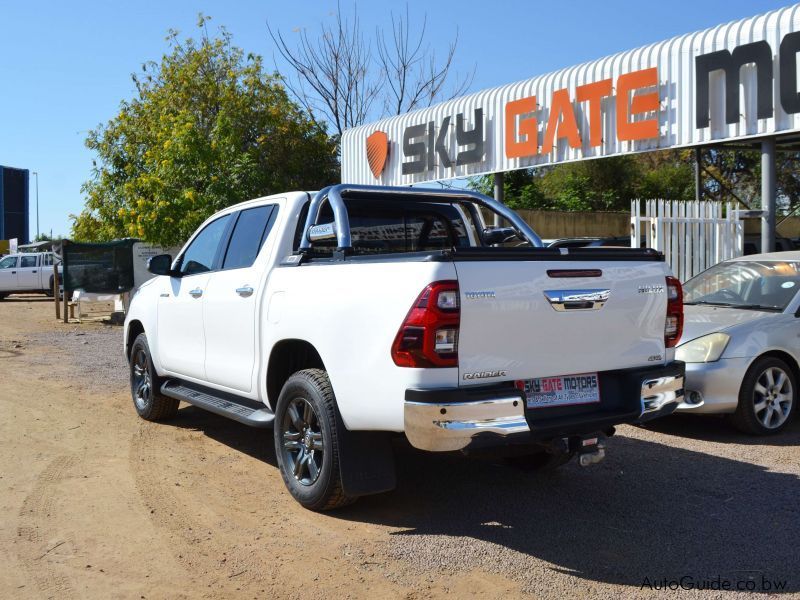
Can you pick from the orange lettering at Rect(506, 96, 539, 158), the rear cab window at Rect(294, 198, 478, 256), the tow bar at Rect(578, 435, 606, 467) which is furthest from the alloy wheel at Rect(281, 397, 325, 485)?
the orange lettering at Rect(506, 96, 539, 158)

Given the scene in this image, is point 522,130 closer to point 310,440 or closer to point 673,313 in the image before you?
point 673,313

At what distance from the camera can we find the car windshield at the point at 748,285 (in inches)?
305

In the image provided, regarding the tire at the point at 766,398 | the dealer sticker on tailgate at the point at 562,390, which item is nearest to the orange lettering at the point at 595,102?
the tire at the point at 766,398

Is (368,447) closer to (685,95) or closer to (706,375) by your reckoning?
(706,375)

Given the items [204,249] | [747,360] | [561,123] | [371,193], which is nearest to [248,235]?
[204,249]

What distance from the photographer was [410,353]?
162 inches

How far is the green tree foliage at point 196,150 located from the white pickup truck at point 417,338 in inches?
603

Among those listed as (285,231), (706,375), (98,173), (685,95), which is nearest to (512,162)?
(685,95)

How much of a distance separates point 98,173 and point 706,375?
2782 centimetres

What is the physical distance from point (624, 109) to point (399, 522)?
10.6 m

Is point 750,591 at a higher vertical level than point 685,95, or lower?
lower

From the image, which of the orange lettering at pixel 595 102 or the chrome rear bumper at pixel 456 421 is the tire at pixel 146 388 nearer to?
the chrome rear bumper at pixel 456 421

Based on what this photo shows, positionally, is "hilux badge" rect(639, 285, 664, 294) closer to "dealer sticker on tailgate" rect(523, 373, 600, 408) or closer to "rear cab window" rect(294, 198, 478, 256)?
"dealer sticker on tailgate" rect(523, 373, 600, 408)

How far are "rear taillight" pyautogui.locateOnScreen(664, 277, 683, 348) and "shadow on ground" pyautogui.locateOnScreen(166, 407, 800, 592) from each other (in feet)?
3.51
